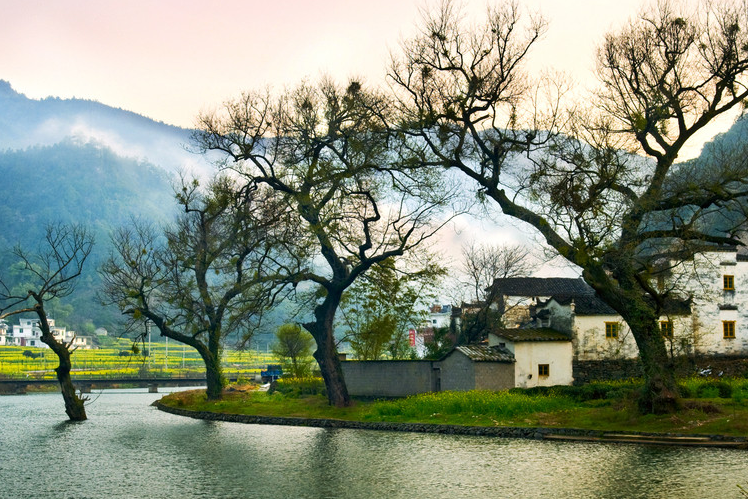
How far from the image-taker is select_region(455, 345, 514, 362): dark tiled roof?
43.2 meters

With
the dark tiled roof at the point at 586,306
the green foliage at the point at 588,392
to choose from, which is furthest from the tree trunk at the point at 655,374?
the dark tiled roof at the point at 586,306

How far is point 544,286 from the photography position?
79188 mm

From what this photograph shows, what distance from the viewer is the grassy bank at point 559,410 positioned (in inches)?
1070

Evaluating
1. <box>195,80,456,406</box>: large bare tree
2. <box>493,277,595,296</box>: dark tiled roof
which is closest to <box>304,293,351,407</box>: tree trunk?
<box>195,80,456,406</box>: large bare tree

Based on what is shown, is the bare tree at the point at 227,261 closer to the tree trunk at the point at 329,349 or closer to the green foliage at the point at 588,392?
the tree trunk at the point at 329,349

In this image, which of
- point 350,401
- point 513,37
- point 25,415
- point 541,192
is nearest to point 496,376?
point 350,401

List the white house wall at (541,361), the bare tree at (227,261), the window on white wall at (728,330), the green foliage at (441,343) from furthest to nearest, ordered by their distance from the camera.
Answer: the green foliage at (441,343)
the window on white wall at (728,330)
the white house wall at (541,361)
the bare tree at (227,261)

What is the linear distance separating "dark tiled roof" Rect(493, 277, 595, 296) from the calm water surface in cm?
4641

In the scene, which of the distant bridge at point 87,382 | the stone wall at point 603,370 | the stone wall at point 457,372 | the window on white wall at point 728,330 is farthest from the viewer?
the distant bridge at point 87,382

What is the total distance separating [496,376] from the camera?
146 ft

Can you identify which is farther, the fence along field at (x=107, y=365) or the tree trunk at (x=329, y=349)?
the fence along field at (x=107, y=365)

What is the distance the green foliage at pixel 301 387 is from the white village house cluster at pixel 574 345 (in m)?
2.92

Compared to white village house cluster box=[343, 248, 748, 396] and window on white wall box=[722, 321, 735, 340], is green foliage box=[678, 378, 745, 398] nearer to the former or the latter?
white village house cluster box=[343, 248, 748, 396]

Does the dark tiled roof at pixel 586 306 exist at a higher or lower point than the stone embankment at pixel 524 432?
higher
